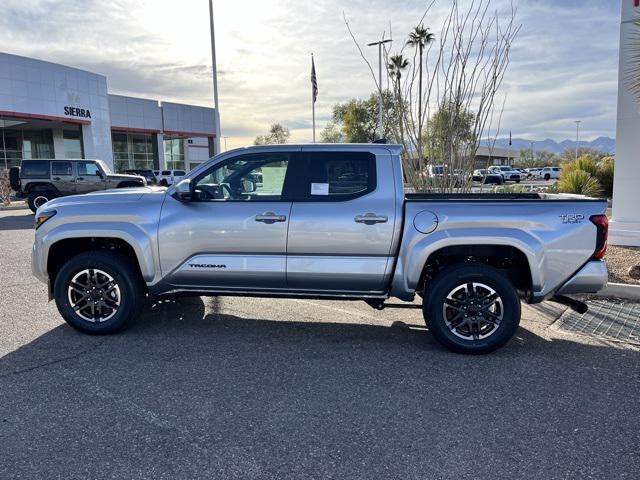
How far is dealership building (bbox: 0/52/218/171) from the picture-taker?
31.2m

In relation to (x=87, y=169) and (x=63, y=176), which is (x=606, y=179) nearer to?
(x=87, y=169)

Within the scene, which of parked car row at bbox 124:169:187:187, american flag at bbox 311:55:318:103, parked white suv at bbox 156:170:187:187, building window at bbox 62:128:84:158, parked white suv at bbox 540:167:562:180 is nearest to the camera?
american flag at bbox 311:55:318:103

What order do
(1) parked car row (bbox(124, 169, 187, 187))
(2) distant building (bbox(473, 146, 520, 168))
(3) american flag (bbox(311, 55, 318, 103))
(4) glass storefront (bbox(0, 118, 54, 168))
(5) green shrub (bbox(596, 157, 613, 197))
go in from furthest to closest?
(4) glass storefront (bbox(0, 118, 54, 168)) → (1) parked car row (bbox(124, 169, 187, 187)) → (3) american flag (bbox(311, 55, 318, 103)) → (5) green shrub (bbox(596, 157, 613, 197)) → (2) distant building (bbox(473, 146, 520, 168))

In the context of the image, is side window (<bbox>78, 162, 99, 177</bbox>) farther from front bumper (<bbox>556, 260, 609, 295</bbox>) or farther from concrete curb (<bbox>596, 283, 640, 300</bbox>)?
front bumper (<bbox>556, 260, 609, 295</bbox>)

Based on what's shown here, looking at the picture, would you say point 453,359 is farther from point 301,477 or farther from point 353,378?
point 301,477

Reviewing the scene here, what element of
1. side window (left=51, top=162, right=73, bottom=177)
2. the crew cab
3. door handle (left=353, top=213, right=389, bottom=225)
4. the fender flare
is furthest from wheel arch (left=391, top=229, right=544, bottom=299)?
side window (left=51, top=162, right=73, bottom=177)

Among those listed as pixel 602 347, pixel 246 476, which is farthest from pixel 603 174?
pixel 246 476

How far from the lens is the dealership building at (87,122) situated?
31188 millimetres

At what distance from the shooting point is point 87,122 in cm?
3553

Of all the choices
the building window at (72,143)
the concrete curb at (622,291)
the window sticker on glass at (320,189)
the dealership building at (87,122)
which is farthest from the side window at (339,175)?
the building window at (72,143)

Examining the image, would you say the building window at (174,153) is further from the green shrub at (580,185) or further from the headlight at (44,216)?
the headlight at (44,216)

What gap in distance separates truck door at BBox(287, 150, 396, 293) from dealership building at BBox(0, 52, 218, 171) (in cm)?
2162

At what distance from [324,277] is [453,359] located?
141cm

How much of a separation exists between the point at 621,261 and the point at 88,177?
18.3 meters
